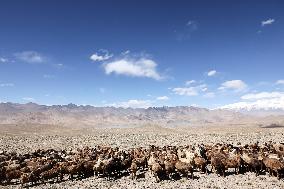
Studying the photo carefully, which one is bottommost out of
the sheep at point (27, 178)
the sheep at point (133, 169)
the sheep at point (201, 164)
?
the sheep at point (27, 178)

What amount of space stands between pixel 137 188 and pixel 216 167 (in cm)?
483

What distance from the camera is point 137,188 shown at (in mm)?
18469

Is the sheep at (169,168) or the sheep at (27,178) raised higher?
the sheep at (169,168)

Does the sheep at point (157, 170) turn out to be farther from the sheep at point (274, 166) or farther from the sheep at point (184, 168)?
the sheep at point (274, 166)

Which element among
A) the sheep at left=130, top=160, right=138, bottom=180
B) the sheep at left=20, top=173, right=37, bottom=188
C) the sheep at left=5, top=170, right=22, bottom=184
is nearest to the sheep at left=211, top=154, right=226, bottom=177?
the sheep at left=130, top=160, right=138, bottom=180

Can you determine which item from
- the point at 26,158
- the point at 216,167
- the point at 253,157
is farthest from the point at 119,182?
the point at 26,158

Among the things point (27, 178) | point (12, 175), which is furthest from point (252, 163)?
point (12, 175)

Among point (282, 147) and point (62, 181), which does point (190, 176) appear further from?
point (282, 147)

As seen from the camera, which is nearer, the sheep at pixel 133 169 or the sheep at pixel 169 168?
the sheep at pixel 169 168

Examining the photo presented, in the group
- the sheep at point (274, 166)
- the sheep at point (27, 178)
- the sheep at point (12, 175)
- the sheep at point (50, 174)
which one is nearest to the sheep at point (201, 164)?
the sheep at point (274, 166)

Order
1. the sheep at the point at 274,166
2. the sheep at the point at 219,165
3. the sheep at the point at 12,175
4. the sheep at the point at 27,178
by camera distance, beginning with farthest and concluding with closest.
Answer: the sheep at the point at 12,175, the sheep at the point at 27,178, the sheep at the point at 219,165, the sheep at the point at 274,166

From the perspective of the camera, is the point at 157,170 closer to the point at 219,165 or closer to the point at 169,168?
the point at 169,168

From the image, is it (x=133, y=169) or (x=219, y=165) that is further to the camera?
(x=133, y=169)

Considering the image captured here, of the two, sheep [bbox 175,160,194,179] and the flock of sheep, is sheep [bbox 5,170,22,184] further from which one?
sheep [bbox 175,160,194,179]
